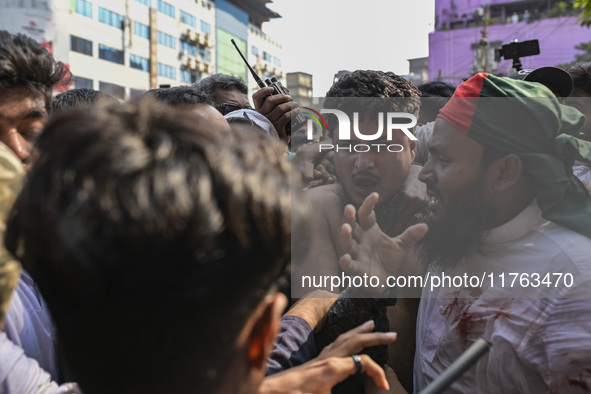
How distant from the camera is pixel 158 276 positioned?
812mm

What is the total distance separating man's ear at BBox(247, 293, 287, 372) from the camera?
96cm

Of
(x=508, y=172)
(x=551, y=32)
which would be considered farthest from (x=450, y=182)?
(x=551, y=32)

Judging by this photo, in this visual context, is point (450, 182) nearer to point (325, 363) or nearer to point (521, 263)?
point (521, 263)

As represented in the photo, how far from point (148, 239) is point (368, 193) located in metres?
1.10

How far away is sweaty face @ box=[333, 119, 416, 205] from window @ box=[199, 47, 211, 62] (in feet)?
136

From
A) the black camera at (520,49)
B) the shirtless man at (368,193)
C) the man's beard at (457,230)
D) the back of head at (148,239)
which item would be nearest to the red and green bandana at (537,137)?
the man's beard at (457,230)

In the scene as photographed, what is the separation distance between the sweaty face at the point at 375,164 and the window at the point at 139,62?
34.2 meters

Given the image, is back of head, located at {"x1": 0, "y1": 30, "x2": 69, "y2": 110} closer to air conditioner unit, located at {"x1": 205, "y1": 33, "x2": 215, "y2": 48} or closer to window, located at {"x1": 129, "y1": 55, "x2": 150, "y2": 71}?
window, located at {"x1": 129, "y1": 55, "x2": 150, "y2": 71}

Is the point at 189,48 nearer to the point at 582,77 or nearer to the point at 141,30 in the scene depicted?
the point at 141,30

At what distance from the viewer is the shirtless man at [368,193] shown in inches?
69.1

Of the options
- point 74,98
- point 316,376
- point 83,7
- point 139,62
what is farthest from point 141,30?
point 316,376

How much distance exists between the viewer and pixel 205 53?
137 feet

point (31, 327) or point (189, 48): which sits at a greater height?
point (189, 48)

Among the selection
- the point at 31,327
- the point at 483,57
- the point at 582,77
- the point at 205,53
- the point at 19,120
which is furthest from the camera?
the point at 205,53
